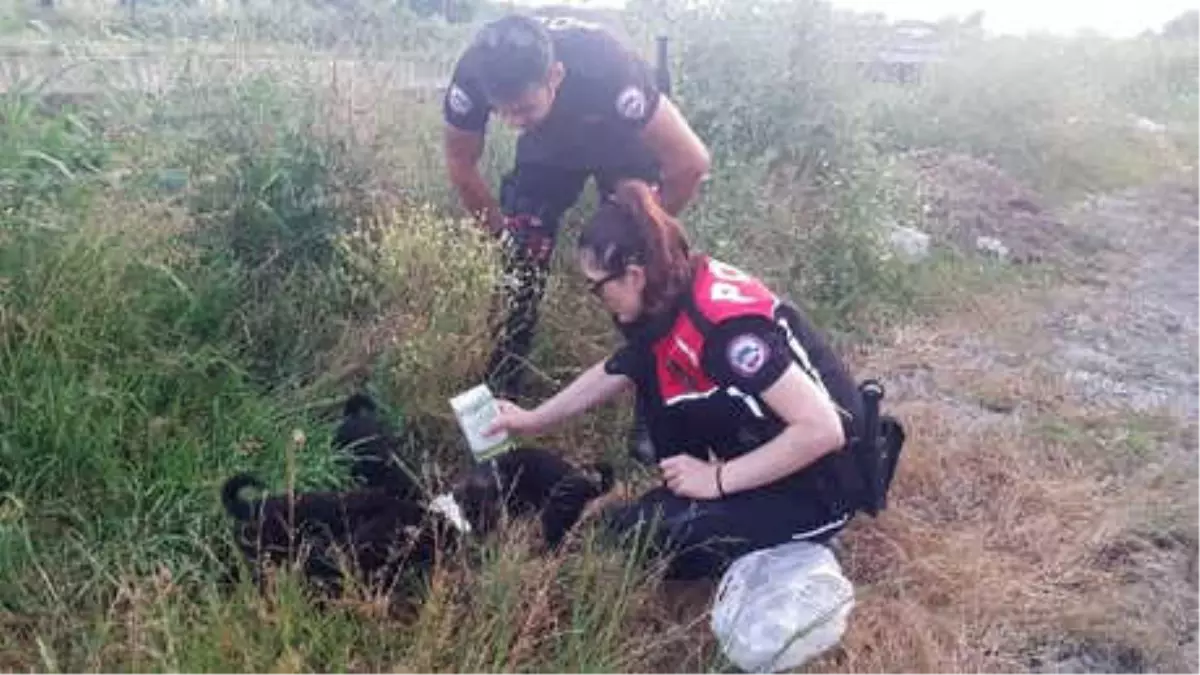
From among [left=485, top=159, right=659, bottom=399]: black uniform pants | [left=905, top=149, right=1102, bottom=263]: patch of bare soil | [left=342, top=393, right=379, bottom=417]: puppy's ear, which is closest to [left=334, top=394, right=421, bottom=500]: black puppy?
[left=342, top=393, right=379, bottom=417]: puppy's ear

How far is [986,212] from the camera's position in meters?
7.63

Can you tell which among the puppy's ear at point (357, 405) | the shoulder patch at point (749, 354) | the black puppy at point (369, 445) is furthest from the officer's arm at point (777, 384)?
the puppy's ear at point (357, 405)

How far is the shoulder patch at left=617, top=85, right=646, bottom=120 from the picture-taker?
153 inches

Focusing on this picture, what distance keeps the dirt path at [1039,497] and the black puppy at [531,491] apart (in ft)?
2.45

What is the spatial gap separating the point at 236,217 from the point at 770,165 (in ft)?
9.69

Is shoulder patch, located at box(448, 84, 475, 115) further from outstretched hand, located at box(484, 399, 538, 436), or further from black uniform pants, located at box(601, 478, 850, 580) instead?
black uniform pants, located at box(601, 478, 850, 580)

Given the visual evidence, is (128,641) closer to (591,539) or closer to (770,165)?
(591,539)

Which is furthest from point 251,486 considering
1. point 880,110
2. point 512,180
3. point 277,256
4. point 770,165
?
point 880,110

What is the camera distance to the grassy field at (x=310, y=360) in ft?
8.13

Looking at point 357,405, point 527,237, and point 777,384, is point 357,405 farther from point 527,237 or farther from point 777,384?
point 777,384

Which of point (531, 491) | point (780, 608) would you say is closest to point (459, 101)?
point (531, 491)

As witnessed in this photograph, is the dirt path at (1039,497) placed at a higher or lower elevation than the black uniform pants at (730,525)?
lower

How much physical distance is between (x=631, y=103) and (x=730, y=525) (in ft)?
5.09

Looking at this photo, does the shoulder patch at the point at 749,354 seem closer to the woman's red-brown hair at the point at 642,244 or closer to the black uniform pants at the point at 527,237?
the woman's red-brown hair at the point at 642,244
